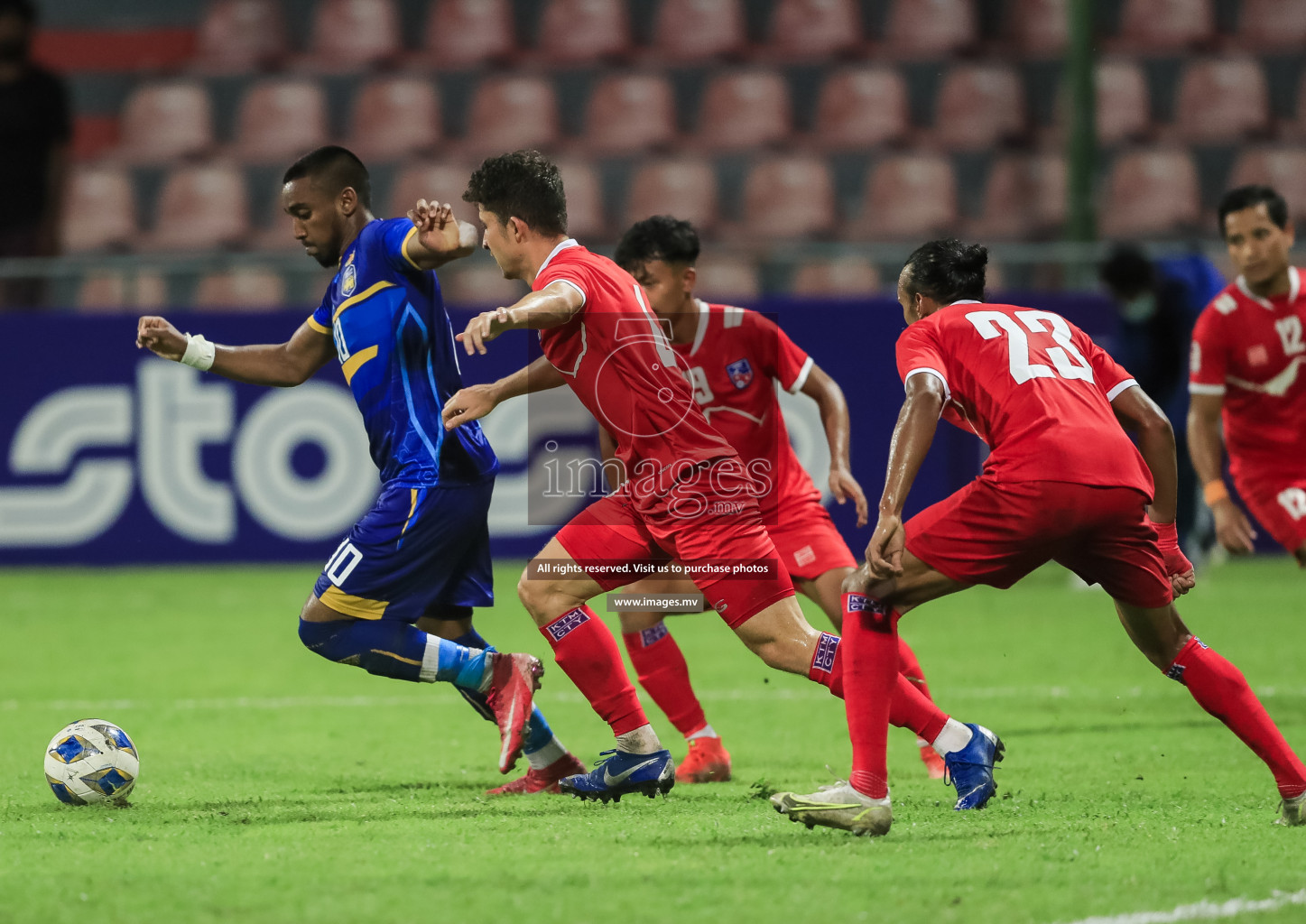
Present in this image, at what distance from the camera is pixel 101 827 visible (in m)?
4.80

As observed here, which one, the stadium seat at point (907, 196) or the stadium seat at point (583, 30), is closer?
the stadium seat at point (907, 196)

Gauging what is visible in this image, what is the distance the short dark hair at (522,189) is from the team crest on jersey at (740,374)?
1.29m

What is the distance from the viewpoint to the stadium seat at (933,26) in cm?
1555

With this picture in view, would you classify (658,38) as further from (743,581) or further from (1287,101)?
(743,581)

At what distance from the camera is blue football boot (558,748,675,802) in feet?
17.3

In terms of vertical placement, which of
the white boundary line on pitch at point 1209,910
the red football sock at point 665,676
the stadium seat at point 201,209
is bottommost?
the white boundary line on pitch at point 1209,910

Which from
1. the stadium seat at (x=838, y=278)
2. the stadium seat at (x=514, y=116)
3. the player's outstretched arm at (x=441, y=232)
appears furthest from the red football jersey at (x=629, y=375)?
the stadium seat at (x=514, y=116)

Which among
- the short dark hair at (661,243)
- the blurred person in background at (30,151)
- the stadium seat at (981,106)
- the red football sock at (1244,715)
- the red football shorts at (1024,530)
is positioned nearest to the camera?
the red football shorts at (1024,530)

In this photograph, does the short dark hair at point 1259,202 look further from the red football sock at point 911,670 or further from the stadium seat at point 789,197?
the stadium seat at point 789,197

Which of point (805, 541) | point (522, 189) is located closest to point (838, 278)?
point (805, 541)

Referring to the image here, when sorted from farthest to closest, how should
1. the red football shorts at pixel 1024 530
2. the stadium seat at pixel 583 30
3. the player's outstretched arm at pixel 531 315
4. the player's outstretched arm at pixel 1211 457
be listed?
the stadium seat at pixel 583 30, the player's outstretched arm at pixel 1211 457, the red football shorts at pixel 1024 530, the player's outstretched arm at pixel 531 315

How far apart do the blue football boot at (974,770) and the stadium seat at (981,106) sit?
418 inches

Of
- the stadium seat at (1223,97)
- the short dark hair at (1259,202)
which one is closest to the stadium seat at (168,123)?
the stadium seat at (1223,97)

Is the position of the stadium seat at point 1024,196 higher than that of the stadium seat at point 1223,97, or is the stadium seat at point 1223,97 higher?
the stadium seat at point 1223,97
